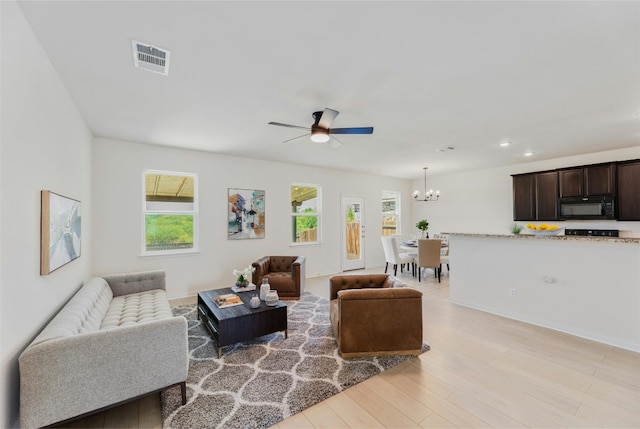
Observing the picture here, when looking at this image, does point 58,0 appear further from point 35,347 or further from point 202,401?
point 202,401

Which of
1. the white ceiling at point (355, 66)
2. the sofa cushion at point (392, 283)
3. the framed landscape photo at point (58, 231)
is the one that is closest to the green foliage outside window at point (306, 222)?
the white ceiling at point (355, 66)

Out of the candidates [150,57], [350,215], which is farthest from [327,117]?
[350,215]

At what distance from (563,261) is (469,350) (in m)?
1.73

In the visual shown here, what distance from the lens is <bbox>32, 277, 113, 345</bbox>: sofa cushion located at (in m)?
1.79

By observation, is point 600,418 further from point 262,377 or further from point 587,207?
point 587,207

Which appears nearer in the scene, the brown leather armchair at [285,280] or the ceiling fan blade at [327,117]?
the ceiling fan blade at [327,117]

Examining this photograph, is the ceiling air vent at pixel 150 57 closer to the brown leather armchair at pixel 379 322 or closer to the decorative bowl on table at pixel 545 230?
the brown leather armchair at pixel 379 322

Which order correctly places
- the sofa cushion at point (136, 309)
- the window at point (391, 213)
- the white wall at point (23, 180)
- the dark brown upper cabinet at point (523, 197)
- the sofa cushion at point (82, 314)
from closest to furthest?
the white wall at point (23, 180)
the sofa cushion at point (82, 314)
the sofa cushion at point (136, 309)
the dark brown upper cabinet at point (523, 197)
the window at point (391, 213)

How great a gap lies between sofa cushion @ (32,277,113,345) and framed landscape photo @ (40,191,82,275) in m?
0.35

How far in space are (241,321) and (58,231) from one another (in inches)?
69.8

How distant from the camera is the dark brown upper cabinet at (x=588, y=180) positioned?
496cm

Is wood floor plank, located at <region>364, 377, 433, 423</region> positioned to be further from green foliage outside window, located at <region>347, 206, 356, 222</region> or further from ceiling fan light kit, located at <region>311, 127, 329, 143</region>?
green foliage outside window, located at <region>347, 206, 356, 222</region>

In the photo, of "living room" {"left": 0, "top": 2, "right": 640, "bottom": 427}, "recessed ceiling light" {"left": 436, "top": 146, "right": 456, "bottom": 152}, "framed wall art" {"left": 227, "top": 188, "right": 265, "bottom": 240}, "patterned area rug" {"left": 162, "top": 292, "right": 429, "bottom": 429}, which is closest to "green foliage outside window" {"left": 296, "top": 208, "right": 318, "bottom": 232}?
"living room" {"left": 0, "top": 2, "right": 640, "bottom": 427}

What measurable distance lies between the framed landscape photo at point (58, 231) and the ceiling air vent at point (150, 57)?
1.22m
